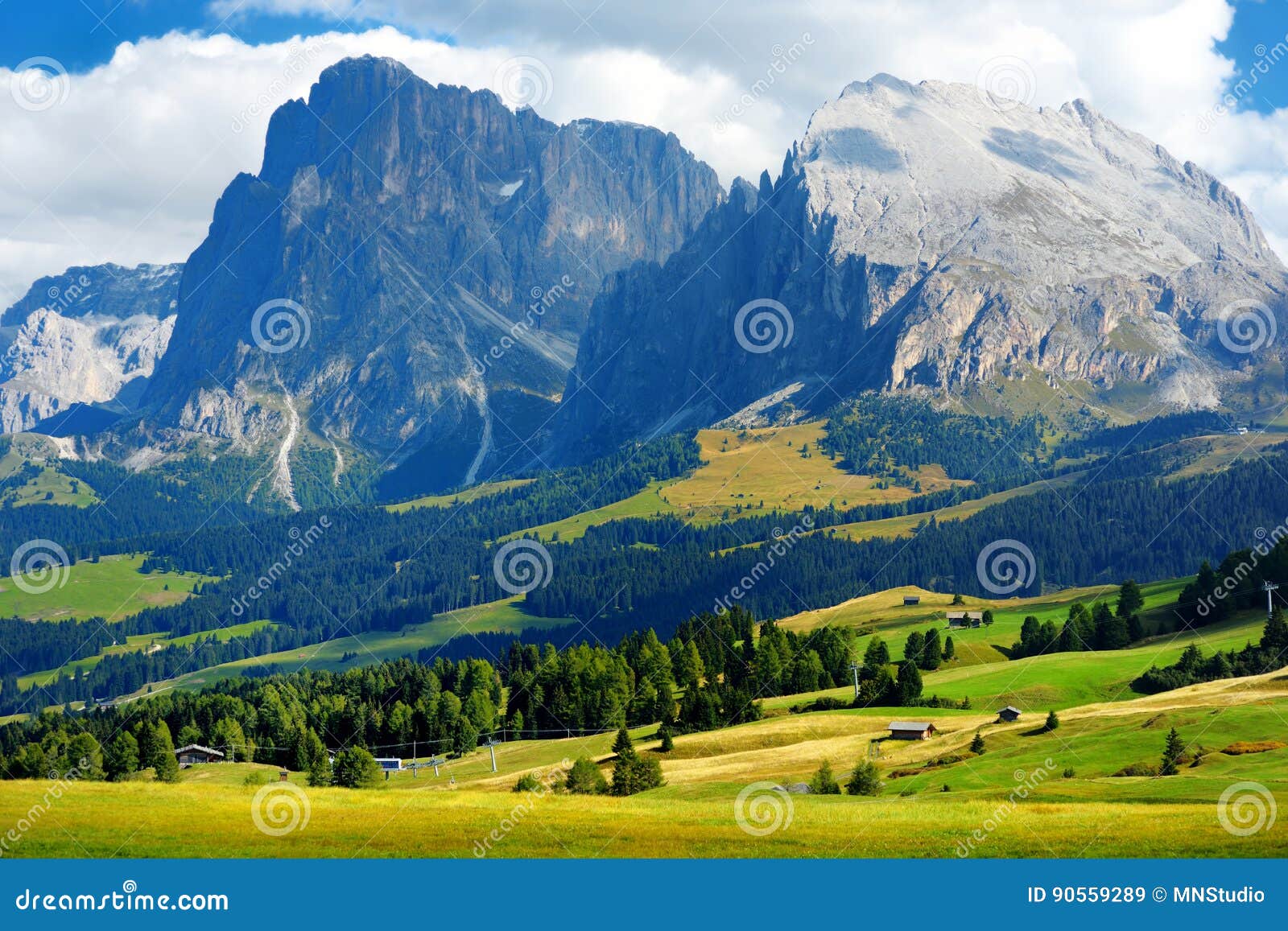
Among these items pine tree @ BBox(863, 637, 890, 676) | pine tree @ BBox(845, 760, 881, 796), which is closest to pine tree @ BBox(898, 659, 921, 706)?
pine tree @ BBox(863, 637, 890, 676)

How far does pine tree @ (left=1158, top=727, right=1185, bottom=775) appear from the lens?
9131cm

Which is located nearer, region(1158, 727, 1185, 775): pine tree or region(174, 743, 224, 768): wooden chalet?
region(1158, 727, 1185, 775): pine tree

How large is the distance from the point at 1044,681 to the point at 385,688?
279 ft

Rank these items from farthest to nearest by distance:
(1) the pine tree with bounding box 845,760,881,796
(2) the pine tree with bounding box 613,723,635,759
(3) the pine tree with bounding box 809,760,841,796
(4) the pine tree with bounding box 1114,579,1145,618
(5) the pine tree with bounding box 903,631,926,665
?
(4) the pine tree with bounding box 1114,579,1145,618
(5) the pine tree with bounding box 903,631,926,665
(2) the pine tree with bounding box 613,723,635,759
(3) the pine tree with bounding box 809,760,841,796
(1) the pine tree with bounding box 845,760,881,796

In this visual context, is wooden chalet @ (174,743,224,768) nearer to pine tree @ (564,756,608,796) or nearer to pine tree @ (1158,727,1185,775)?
pine tree @ (564,756,608,796)

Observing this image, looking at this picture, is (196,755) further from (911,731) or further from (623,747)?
(911,731)

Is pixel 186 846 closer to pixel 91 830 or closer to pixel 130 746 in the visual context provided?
pixel 91 830

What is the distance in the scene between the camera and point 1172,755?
309ft

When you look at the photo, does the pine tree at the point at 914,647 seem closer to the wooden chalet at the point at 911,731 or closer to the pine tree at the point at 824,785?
the wooden chalet at the point at 911,731

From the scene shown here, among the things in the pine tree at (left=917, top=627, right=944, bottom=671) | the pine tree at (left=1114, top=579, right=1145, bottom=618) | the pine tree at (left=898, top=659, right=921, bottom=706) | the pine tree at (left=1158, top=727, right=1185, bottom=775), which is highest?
the pine tree at (left=1114, top=579, right=1145, bottom=618)

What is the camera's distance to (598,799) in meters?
84.0

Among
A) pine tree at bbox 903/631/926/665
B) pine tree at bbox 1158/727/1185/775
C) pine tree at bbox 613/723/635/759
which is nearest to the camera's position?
pine tree at bbox 1158/727/1185/775

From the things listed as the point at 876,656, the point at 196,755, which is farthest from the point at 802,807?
the point at 876,656

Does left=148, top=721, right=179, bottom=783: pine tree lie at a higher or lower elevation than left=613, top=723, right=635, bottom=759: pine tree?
higher
